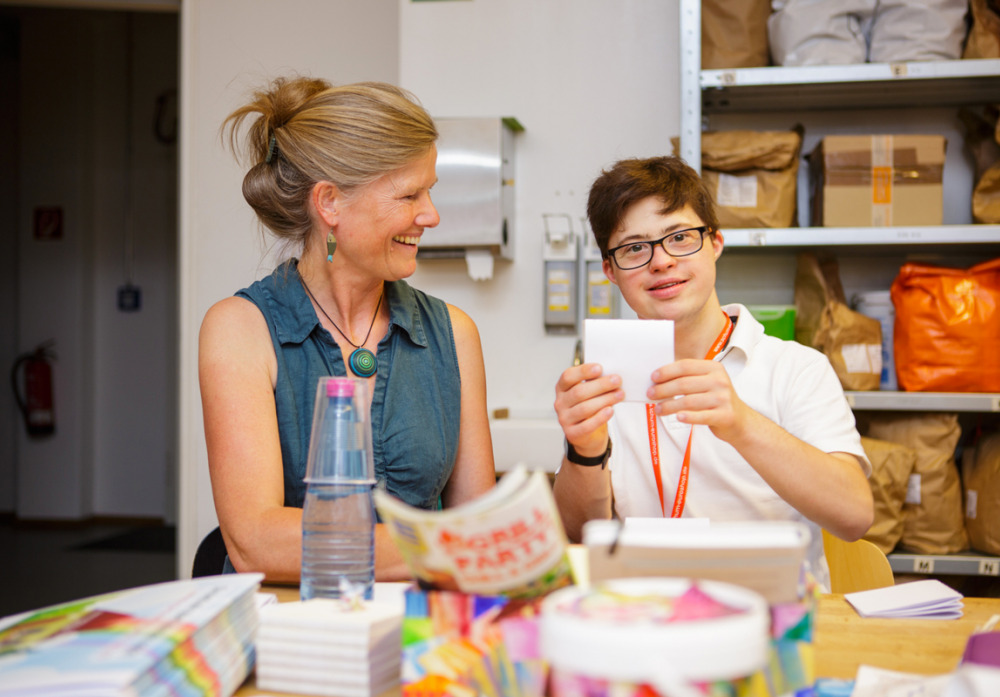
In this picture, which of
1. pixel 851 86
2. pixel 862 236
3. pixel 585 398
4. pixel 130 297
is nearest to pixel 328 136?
pixel 585 398

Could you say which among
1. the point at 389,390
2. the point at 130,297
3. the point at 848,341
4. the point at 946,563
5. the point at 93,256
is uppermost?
the point at 93,256

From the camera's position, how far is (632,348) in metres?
1.17

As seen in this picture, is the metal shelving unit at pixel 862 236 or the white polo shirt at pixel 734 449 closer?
the white polo shirt at pixel 734 449

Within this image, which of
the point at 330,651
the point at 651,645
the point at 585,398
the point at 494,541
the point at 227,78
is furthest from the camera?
Result: the point at 227,78

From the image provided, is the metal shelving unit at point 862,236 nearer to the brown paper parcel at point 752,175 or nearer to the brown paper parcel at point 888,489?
the brown paper parcel at point 752,175

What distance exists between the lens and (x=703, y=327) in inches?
61.5

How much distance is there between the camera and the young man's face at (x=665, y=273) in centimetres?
150

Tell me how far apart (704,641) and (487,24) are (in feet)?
9.62

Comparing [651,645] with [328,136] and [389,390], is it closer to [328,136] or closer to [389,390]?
[389,390]

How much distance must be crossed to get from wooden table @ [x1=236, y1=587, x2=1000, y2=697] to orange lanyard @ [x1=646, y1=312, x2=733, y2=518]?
1.22ft

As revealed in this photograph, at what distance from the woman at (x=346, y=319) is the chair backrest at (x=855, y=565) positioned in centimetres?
67

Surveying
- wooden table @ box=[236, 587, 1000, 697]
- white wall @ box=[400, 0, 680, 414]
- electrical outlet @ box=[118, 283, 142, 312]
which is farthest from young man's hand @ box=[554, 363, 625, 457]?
electrical outlet @ box=[118, 283, 142, 312]

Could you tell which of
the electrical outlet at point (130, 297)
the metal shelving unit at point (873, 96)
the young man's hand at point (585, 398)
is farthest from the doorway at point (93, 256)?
the young man's hand at point (585, 398)

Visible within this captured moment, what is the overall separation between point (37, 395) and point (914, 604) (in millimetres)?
5899
